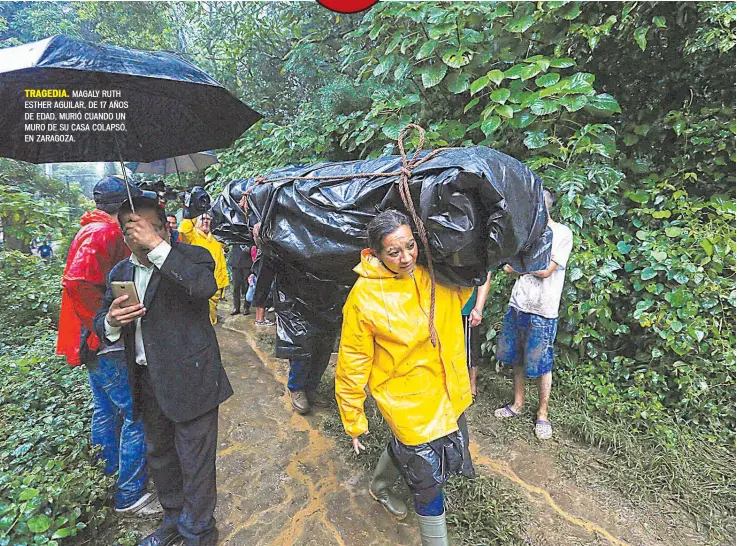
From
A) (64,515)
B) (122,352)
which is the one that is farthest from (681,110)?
(64,515)

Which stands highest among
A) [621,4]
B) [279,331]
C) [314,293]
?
[621,4]

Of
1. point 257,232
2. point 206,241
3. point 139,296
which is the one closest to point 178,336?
point 139,296

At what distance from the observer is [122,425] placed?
244 cm

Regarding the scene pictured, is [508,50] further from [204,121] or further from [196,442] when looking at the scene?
[196,442]

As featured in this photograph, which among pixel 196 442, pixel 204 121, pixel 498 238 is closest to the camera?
pixel 498 238

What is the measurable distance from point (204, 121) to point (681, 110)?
4.27 m

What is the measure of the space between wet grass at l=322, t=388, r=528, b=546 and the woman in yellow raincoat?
18.8 inches

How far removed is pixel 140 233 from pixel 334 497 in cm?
194

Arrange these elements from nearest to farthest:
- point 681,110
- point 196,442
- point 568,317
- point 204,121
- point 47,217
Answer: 1. point 196,442
2. point 204,121
3. point 568,317
4. point 681,110
5. point 47,217

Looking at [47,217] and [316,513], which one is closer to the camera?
[316,513]

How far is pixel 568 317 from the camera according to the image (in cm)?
358

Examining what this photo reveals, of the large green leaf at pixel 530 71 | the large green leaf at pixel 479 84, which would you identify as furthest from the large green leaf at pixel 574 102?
the large green leaf at pixel 479 84

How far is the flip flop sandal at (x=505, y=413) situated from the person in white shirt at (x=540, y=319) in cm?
20

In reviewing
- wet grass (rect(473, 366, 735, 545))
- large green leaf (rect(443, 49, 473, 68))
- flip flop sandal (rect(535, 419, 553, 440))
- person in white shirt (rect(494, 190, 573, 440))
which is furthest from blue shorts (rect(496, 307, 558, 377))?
large green leaf (rect(443, 49, 473, 68))
